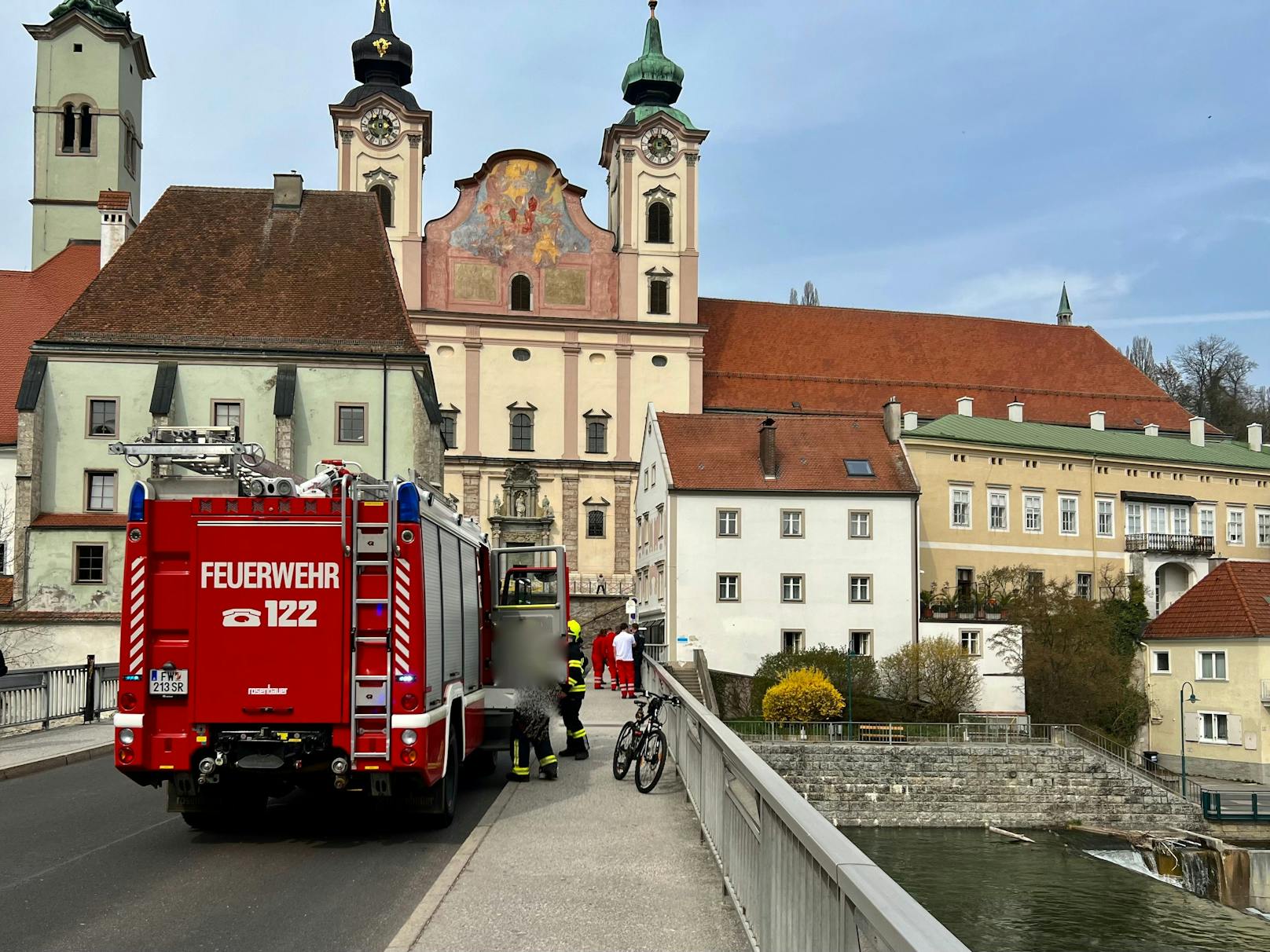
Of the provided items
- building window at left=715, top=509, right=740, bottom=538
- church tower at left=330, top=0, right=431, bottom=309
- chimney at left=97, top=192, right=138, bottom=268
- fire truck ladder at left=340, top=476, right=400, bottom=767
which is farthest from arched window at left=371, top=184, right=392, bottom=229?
fire truck ladder at left=340, top=476, right=400, bottom=767

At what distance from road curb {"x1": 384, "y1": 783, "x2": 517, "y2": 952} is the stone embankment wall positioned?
32.9 meters

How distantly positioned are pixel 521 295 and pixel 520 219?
3899mm

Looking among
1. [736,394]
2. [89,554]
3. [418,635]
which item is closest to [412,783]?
[418,635]

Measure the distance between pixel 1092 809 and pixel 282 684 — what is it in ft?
138

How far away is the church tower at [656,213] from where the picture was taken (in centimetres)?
7181

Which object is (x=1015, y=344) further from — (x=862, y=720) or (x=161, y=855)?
(x=161, y=855)

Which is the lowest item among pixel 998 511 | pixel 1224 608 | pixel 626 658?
pixel 626 658

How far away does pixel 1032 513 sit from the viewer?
63.3 m

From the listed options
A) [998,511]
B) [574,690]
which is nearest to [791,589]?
[998,511]

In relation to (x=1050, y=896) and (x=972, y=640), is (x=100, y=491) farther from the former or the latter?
(x=972, y=640)

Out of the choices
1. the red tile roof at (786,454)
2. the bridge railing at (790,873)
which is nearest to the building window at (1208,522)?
the red tile roof at (786,454)

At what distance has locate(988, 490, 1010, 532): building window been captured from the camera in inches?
2431

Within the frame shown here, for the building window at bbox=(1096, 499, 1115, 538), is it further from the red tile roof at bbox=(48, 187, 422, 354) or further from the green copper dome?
the green copper dome

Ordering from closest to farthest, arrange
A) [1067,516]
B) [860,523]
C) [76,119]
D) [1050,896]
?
1. [1050,896]
2. [860,523]
3. [1067,516]
4. [76,119]
